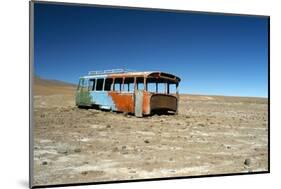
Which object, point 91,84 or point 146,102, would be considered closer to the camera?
point 91,84

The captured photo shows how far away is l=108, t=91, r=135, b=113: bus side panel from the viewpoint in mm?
5414

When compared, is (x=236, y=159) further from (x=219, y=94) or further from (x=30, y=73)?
(x=30, y=73)

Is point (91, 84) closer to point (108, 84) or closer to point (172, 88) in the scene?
point (108, 84)

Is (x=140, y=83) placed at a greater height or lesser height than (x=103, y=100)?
greater

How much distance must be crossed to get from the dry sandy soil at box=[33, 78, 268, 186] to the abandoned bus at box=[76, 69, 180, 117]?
90 mm

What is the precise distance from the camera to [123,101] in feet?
17.8

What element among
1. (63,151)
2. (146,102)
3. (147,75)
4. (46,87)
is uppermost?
(147,75)

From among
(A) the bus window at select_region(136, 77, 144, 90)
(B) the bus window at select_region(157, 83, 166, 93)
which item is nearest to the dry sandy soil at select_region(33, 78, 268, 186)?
(B) the bus window at select_region(157, 83, 166, 93)

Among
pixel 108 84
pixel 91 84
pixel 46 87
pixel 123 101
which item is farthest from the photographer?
pixel 123 101

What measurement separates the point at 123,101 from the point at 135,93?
6.2 inches

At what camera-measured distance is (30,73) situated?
491 cm

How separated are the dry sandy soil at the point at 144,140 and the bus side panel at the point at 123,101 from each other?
9 centimetres

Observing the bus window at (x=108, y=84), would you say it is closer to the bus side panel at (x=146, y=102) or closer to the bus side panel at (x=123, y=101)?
the bus side panel at (x=123, y=101)

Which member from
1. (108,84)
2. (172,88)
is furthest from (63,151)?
(172,88)
